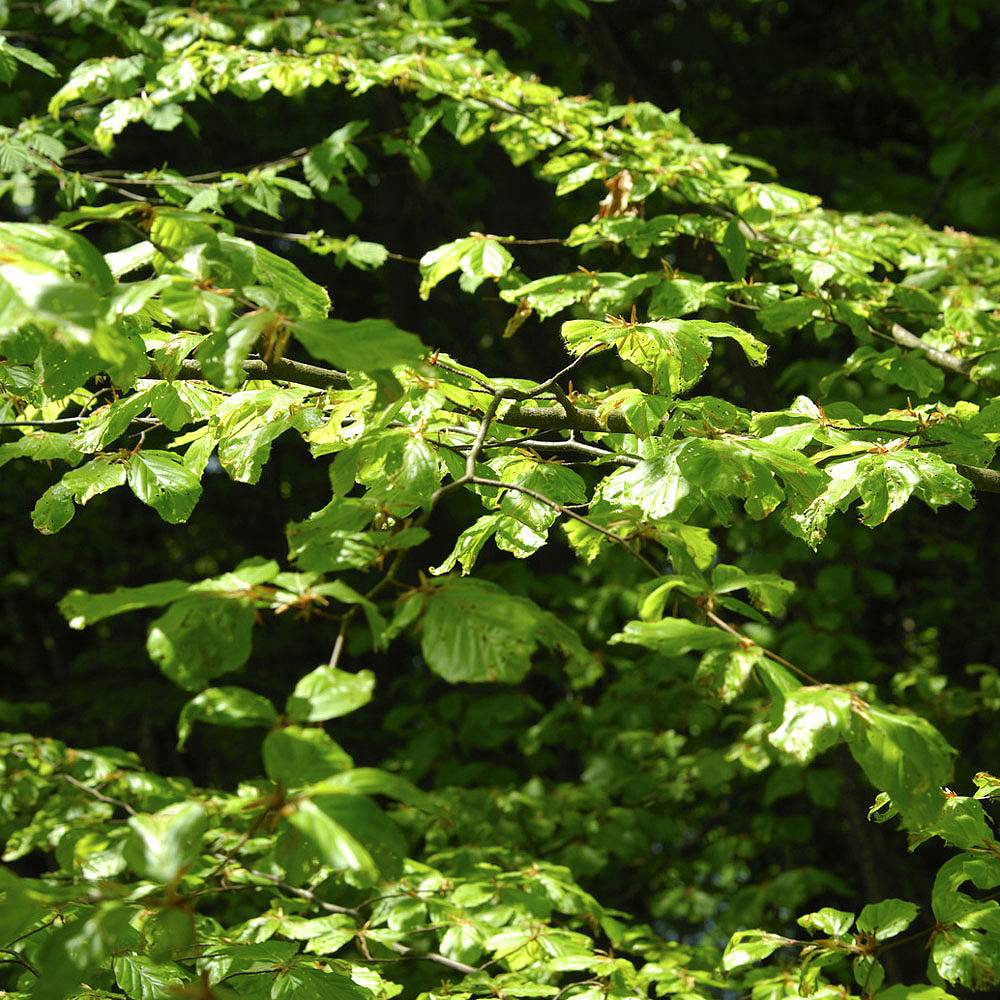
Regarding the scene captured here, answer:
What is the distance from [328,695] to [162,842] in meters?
0.20

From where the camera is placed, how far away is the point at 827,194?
5352 mm

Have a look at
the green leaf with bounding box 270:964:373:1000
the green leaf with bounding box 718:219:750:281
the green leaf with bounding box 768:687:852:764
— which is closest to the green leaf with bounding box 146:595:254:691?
the green leaf with bounding box 768:687:852:764

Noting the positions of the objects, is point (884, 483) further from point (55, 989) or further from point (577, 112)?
point (577, 112)

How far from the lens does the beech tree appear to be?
3.54 ft

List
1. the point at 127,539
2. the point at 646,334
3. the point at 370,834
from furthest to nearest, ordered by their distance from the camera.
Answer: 1. the point at 127,539
2. the point at 646,334
3. the point at 370,834

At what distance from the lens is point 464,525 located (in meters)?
4.98

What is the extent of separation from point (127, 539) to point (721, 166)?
16.2 ft

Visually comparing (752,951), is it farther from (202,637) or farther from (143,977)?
(202,637)

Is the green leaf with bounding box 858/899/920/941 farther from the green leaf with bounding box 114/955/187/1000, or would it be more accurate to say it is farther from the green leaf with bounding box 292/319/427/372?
the green leaf with bounding box 292/319/427/372

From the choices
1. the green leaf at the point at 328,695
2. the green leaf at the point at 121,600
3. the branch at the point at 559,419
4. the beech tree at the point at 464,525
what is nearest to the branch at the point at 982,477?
the beech tree at the point at 464,525

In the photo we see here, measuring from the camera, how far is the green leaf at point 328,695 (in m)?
0.96

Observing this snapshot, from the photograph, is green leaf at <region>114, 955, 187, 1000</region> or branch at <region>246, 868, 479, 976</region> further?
branch at <region>246, 868, 479, 976</region>

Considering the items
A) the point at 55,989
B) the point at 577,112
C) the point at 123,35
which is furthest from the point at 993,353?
the point at 123,35

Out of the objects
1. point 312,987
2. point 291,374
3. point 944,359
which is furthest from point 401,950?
point 944,359
